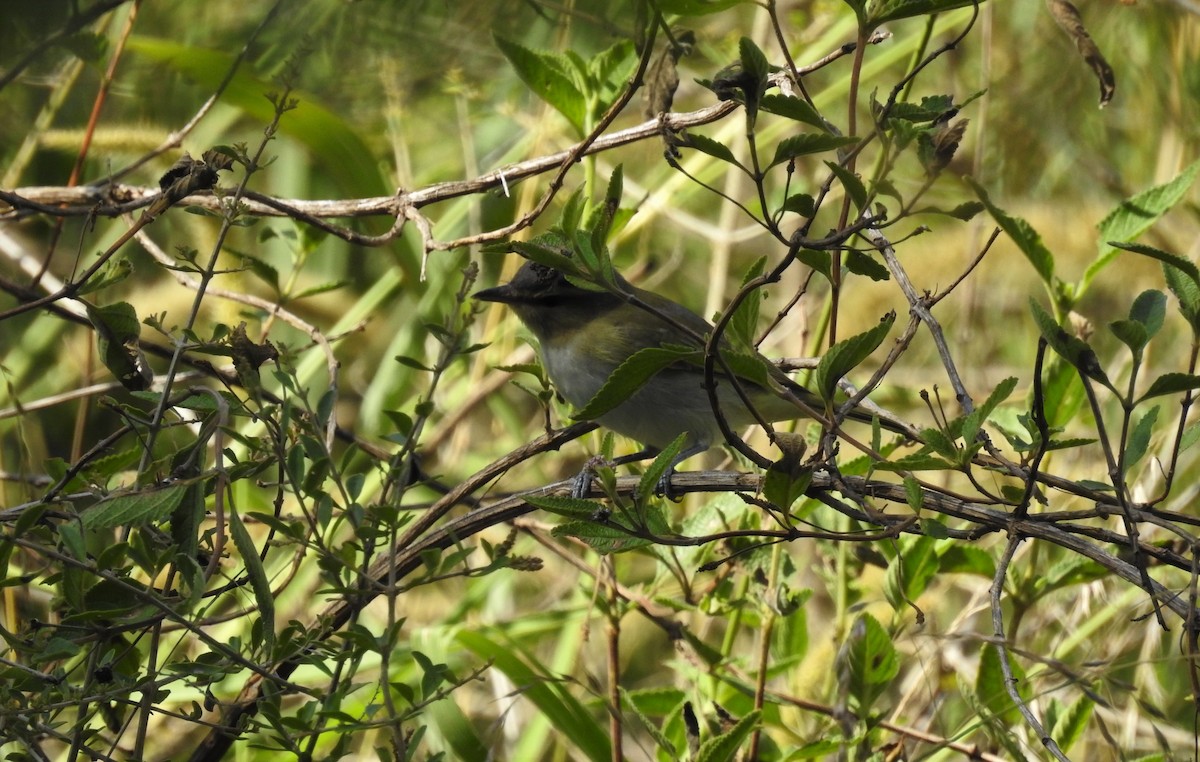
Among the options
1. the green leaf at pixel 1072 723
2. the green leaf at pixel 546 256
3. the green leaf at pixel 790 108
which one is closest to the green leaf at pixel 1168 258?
the green leaf at pixel 790 108

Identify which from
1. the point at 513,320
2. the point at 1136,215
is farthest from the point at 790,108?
the point at 513,320

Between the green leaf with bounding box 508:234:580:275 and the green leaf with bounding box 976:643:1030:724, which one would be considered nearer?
the green leaf with bounding box 508:234:580:275

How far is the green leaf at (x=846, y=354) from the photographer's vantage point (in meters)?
1.49

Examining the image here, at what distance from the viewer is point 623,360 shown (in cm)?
292

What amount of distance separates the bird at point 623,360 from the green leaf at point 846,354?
3.89 feet

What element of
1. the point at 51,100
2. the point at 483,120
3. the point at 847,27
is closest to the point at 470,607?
the point at 51,100

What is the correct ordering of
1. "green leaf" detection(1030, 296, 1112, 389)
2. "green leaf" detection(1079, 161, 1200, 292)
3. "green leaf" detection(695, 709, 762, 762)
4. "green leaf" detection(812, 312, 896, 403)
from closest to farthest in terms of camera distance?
"green leaf" detection(1030, 296, 1112, 389)
"green leaf" detection(812, 312, 896, 403)
"green leaf" detection(695, 709, 762, 762)
"green leaf" detection(1079, 161, 1200, 292)

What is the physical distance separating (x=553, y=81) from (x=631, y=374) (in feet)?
3.65

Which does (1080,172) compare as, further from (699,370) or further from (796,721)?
(796,721)

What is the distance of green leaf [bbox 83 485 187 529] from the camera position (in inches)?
61.7

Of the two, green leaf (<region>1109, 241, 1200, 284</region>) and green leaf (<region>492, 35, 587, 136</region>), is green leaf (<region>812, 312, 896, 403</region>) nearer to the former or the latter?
green leaf (<region>1109, 241, 1200, 284</region>)

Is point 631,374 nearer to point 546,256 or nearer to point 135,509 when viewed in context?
point 546,256

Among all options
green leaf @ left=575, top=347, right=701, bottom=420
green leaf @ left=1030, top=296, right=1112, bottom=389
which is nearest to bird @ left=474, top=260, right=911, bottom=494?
green leaf @ left=575, top=347, right=701, bottom=420

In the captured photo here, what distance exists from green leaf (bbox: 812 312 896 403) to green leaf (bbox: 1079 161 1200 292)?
0.79m
